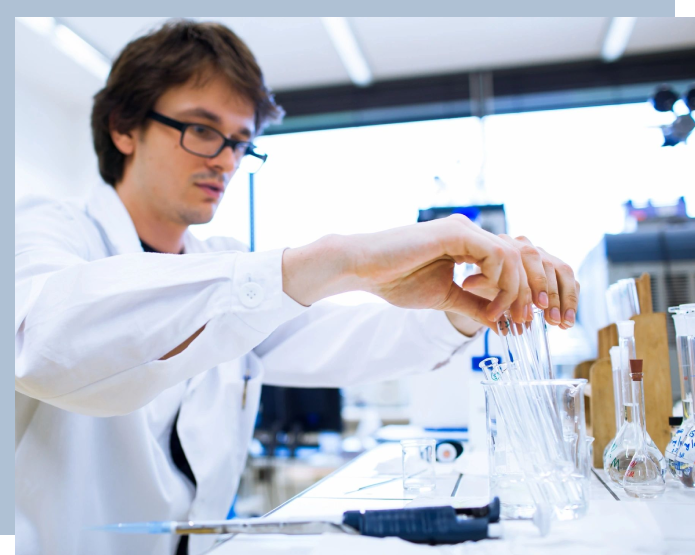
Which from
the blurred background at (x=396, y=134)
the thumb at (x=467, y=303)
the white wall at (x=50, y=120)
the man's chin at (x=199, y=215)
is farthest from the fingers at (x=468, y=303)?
the white wall at (x=50, y=120)

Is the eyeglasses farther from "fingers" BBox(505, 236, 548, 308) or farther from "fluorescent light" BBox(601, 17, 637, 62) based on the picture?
"fluorescent light" BBox(601, 17, 637, 62)

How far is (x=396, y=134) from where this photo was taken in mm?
4113

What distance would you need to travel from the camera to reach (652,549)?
567 millimetres

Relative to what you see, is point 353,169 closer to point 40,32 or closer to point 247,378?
point 40,32

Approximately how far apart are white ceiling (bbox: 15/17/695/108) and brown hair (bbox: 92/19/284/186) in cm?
192

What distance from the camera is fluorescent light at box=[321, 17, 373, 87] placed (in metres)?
3.25

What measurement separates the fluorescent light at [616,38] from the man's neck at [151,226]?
116 inches

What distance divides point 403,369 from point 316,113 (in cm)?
323

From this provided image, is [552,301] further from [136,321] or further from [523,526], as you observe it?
[136,321]

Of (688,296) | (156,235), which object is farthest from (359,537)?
(688,296)

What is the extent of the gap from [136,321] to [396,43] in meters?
3.21

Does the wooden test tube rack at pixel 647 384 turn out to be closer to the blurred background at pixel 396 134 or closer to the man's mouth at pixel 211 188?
the man's mouth at pixel 211 188

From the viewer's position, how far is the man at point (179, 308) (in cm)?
73

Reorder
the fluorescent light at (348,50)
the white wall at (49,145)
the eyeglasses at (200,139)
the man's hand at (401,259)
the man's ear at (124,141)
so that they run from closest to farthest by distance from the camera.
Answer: the man's hand at (401,259) → the eyeglasses at (200,139) → the man's ear at (124,141) → the fluorescent light at (348,50) → the white wall at (49,145)
